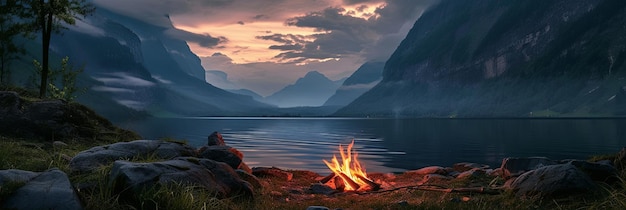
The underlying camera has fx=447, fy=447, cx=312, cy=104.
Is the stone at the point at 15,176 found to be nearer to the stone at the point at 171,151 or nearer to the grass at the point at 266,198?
the grass at the point at 266,198

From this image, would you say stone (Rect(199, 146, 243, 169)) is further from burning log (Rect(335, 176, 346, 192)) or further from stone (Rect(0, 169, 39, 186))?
stone (Rect(0, 169, 39, 186))

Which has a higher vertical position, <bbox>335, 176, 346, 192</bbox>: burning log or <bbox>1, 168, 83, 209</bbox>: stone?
<bbox>1, 168, 83, 209</bbox>: stone

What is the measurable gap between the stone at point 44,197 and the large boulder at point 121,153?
12.4 ft

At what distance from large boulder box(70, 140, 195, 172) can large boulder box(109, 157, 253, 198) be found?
2.00 metres

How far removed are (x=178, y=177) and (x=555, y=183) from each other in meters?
11.9

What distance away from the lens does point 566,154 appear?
61938 mm

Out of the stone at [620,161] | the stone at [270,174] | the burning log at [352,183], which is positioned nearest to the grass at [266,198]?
the burning log at [352,183]

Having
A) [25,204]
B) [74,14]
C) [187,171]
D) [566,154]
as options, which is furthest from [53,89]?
[566,154]

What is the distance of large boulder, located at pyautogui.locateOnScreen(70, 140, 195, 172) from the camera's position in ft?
47.3

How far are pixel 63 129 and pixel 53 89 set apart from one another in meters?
23.2

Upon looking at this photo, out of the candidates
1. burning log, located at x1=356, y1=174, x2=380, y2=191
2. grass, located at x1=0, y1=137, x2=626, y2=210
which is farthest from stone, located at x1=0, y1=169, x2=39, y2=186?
burning log, located at x1=356, y1=174, x2=380, y2=191

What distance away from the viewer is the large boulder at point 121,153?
14.4 m

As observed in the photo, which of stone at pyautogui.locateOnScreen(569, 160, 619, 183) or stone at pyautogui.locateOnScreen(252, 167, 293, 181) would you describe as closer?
stone at pyautogui.locateOnScreen(569, 160, 619, 183)

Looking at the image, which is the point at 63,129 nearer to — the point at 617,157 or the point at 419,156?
the point at 617,157
